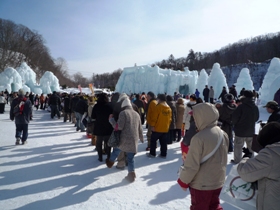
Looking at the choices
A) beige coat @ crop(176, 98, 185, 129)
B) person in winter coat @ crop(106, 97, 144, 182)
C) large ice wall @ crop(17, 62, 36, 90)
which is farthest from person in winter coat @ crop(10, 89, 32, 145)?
large ice wall @ crop(17, 62, 36, 90)

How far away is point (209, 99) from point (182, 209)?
51.3 feet

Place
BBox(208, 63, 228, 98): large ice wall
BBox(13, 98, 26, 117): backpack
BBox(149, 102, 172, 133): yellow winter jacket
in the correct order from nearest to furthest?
1. BBox(149, 102, 172, 133): yellow winter jacket
2. BBox(13, 98, 26, 117): backpack
3. BBox(208, 63, 228, 98): large ice wall

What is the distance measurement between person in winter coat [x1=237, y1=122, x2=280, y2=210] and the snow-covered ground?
1.63 meters

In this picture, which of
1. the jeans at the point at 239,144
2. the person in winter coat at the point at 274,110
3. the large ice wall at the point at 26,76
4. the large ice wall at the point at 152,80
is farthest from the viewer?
the large ice wall at the point at 26,76

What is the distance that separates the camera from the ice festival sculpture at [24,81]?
3222 cm

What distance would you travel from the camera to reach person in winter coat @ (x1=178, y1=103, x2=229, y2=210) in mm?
2039

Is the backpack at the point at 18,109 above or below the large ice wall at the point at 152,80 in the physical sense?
below

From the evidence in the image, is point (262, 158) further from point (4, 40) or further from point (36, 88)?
point (4, 40)

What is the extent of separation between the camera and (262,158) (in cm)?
169

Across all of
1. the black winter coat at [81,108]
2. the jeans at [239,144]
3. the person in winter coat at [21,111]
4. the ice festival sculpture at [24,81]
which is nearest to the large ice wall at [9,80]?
the ice festival sculpture at [24,81]

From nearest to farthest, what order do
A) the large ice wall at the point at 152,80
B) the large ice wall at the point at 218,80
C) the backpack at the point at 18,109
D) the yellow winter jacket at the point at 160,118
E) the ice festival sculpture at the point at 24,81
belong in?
the yellow winter jacket at the point at 160,118 → the backpack at the point at 18,109 → the large ice wall at the point at 218,80 → the ice festival sculpture at the point at 24,81 → the large ice wall at the point at 152,80

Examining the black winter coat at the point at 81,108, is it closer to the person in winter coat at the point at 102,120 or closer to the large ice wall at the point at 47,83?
the person in winter coat at the point at 102,120

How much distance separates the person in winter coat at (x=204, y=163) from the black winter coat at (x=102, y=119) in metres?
2.93

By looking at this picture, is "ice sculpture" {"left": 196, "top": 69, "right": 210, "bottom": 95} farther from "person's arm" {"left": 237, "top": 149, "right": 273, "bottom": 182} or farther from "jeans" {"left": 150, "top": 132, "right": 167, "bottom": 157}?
"person's arm" {"left": 237, "top": 149, "right": 273, "bottom": 182}
